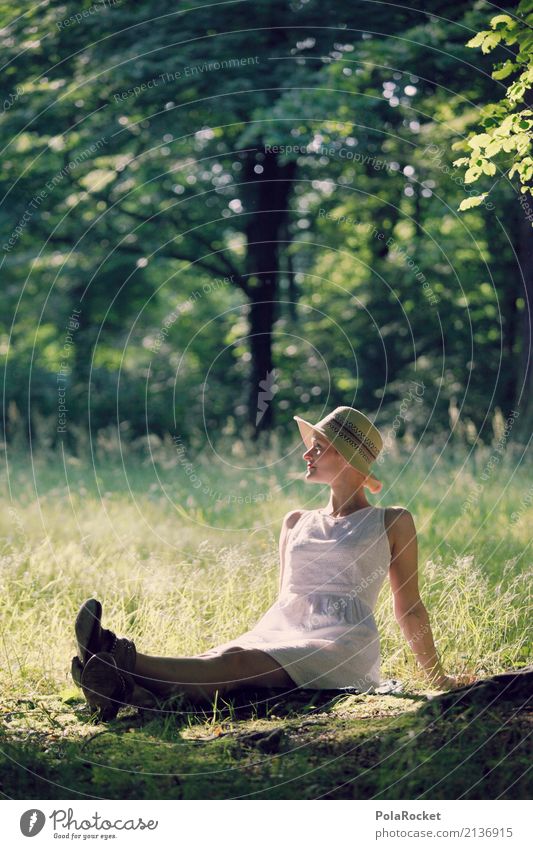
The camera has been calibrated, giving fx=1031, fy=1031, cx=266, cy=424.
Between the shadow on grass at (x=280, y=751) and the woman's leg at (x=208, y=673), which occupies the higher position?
the woman's leg at (x=208, y=673)

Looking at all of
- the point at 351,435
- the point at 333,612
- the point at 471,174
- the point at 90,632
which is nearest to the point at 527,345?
the point at 471,174

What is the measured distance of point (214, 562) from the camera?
714 centimetres

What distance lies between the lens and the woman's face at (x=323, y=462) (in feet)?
16.5

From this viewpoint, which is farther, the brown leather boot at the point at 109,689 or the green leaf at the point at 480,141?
the green leaf at the point at 480,141

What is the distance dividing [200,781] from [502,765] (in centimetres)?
115

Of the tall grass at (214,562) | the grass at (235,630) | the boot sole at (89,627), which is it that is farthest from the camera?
the tall grass at (214,562)

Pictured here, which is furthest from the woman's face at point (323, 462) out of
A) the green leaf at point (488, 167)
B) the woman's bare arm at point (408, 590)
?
the green leaf at point (488, 167)

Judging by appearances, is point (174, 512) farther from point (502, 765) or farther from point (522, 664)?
point (502, 765)

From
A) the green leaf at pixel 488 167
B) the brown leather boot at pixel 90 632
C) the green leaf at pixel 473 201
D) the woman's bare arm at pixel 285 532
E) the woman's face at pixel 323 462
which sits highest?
the green leaf at pixel 488 167

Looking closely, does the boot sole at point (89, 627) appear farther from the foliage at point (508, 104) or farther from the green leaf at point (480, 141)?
the green leaf at point (480, 141)

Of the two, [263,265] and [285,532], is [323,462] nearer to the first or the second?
[285,532]

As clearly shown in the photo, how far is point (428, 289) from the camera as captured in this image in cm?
1605

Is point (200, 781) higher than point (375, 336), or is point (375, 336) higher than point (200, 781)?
point (375, 336)

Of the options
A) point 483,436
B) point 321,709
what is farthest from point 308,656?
point 483,436
